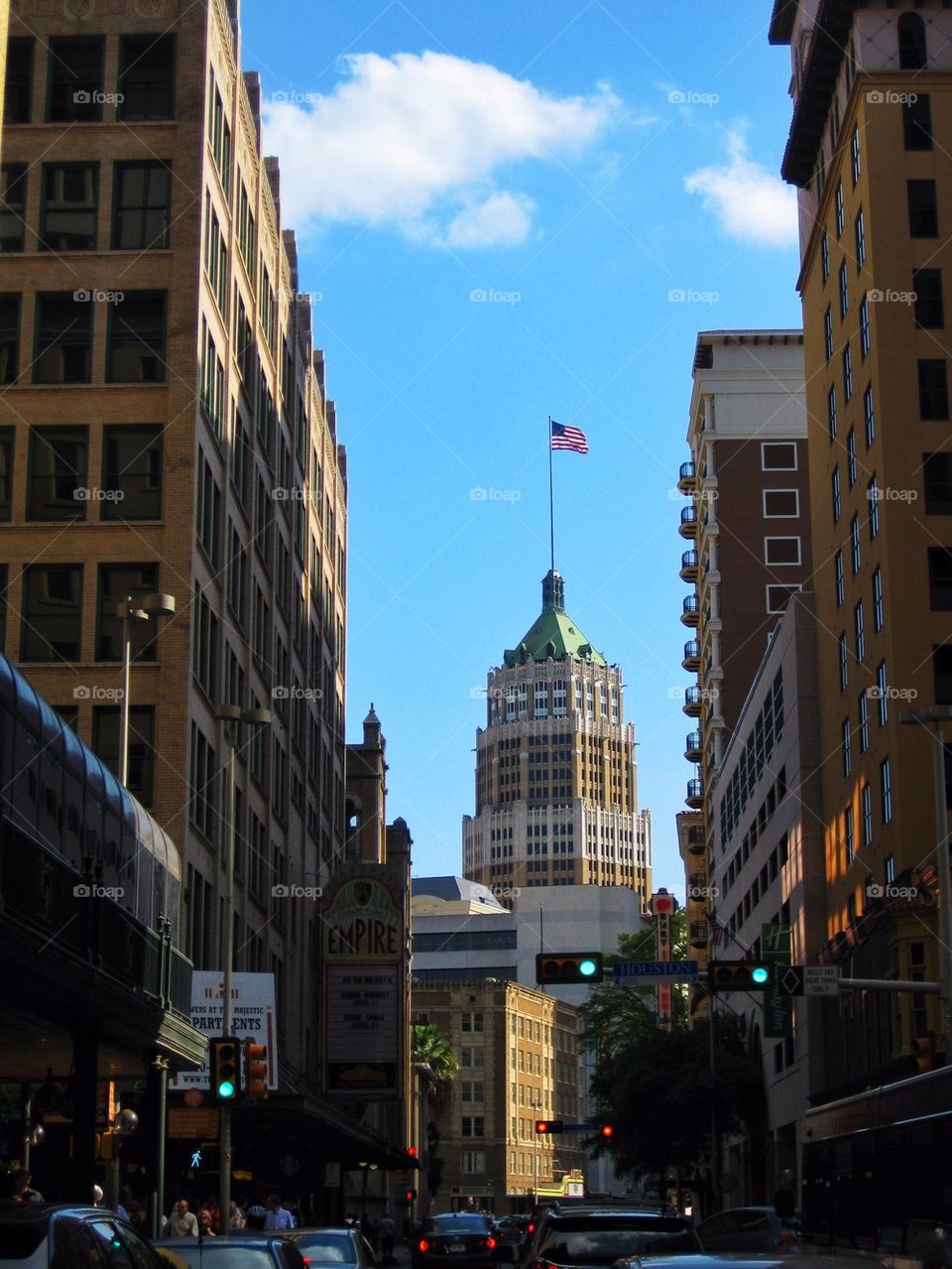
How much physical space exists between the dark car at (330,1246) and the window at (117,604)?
895 inches

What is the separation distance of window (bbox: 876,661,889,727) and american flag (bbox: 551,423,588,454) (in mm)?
44086

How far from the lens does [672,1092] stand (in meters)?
71.9

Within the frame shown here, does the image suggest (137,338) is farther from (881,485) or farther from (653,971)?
(881,485)

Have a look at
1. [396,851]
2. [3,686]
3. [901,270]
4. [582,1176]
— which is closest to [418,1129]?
[396,851]

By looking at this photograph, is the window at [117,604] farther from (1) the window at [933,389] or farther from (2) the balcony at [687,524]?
(2) the balcony at [687,524]

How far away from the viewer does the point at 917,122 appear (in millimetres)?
55875

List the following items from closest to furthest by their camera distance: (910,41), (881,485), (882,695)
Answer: (882,695) < (881,485) < (910,41)

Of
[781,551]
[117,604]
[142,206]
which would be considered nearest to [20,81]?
[142,206]

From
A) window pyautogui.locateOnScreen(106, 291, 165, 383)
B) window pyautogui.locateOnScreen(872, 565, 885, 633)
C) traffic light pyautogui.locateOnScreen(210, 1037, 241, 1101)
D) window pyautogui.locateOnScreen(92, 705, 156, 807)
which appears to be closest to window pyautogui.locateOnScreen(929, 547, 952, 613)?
window pyautogui.locateOnScreen(872, 565, 885, 633)

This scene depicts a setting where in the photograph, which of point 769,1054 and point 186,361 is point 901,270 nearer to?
point 186,361

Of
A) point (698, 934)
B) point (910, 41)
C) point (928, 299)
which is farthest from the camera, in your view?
point (698, 934)

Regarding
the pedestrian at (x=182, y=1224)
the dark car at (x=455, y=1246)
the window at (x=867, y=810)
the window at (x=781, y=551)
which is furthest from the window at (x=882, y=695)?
the window at (x=781, y=551)

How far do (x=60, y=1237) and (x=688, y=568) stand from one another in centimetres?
10599

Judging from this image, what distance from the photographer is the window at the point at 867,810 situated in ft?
173
